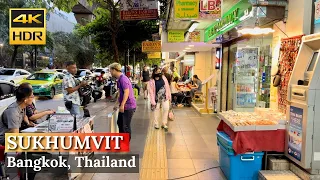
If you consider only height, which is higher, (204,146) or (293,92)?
(293,92)

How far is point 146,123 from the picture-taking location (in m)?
9.12

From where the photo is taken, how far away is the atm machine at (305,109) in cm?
380

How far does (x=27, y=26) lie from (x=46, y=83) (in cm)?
1082

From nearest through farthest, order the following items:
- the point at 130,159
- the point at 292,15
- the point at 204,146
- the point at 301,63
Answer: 1. the point at 301,63
2. the point at 292,15
3. the point at 130,159
4. the point at 204,146

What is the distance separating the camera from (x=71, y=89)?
18.5 feet

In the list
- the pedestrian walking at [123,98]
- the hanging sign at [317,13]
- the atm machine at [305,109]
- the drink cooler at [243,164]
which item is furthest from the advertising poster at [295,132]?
the pedestrian walking at [123,98]

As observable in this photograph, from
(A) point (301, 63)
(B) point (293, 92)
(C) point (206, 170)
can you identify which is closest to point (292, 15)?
(A) point (301, 63)

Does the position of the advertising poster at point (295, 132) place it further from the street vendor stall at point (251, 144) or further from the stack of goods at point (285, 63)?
the stack of goods at point (285, 63)

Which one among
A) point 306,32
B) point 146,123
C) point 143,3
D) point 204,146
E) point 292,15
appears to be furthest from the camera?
point 143,3

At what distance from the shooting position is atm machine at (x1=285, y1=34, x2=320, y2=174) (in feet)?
12.5

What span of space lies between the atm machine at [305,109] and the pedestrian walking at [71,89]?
11.9 ft

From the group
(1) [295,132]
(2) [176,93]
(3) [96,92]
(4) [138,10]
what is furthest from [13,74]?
(1) [295,132]

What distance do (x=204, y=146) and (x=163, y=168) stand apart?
1.75m

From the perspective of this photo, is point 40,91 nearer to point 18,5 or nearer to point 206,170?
point 18,5
